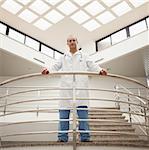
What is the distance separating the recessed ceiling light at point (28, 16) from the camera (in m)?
8.29

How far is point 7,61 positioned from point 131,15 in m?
4.26

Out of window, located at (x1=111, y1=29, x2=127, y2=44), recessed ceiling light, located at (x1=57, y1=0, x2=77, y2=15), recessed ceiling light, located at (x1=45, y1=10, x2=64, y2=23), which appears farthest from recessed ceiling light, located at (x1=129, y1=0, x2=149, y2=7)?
recessed ceiling light, located at (x1=45, y1=10, x2=64, y2=23)

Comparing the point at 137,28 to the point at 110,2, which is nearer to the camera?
the point at 110,2

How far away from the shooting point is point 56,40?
9.35 meters

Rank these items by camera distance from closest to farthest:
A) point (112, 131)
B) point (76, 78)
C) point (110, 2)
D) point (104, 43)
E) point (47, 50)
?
point (112, 131)
point (76, 78)
point (110, 2)
point (104, 43)
point (47, 50)

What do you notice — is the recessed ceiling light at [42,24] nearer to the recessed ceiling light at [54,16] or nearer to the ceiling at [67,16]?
the ceiling at [67,16]

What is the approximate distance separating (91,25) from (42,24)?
5.44ft

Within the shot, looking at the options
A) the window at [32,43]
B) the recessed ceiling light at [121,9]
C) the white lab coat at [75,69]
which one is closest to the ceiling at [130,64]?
the recessed ceiling light at [121,9]

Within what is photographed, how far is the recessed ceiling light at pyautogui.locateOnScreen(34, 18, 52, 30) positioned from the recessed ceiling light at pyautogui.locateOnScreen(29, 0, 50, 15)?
0.37 meters

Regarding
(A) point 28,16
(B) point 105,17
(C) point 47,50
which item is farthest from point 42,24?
(B) point 105,17

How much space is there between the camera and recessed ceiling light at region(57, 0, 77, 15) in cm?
796

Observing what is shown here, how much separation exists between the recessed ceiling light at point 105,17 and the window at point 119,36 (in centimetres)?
65

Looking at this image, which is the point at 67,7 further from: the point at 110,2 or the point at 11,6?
the point at 11,6

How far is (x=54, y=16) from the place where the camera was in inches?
332
